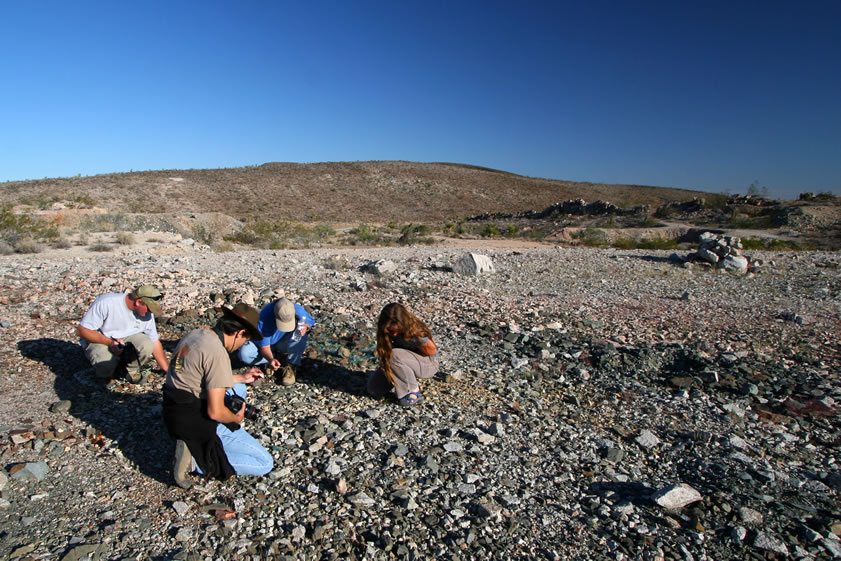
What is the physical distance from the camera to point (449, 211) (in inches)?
1462

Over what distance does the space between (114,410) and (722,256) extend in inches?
477

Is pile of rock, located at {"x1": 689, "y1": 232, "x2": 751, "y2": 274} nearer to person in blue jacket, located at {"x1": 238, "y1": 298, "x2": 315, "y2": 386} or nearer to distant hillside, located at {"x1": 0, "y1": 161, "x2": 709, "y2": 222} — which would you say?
person in blue jacket, located at {"x1": 238, "y1": 298, "x2": 315, "y2": 386}

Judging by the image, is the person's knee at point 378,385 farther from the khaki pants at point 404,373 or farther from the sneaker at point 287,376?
the sneaker at point 287,376

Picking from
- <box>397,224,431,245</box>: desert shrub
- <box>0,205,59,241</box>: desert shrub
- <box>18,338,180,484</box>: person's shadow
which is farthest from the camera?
<box>397,224,431,245</box>: desert shrub

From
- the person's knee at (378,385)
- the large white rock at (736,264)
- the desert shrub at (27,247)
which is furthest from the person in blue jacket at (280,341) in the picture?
the desert shrub at (27,247)

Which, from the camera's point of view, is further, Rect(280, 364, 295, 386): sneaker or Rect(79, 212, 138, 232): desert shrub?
Rect(79, 212, 138, 232): desert shrub

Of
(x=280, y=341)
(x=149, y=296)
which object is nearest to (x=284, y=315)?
(x=280, y=341)

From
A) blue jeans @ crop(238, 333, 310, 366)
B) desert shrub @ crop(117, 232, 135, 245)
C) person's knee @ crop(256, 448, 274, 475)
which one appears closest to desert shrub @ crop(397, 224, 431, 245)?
desert shrub @ crop(117, 232, 135, 245)

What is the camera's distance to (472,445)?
12.4 ft

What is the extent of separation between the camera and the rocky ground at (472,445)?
2775mm

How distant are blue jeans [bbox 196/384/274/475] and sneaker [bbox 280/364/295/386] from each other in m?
1.33

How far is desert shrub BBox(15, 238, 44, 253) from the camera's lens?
11.7 metres

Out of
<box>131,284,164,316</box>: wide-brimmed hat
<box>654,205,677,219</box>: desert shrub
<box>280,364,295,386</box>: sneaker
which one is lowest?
<box>280,364,295,386</box>: sneaker

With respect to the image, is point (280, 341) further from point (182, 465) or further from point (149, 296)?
point (182, 465)
